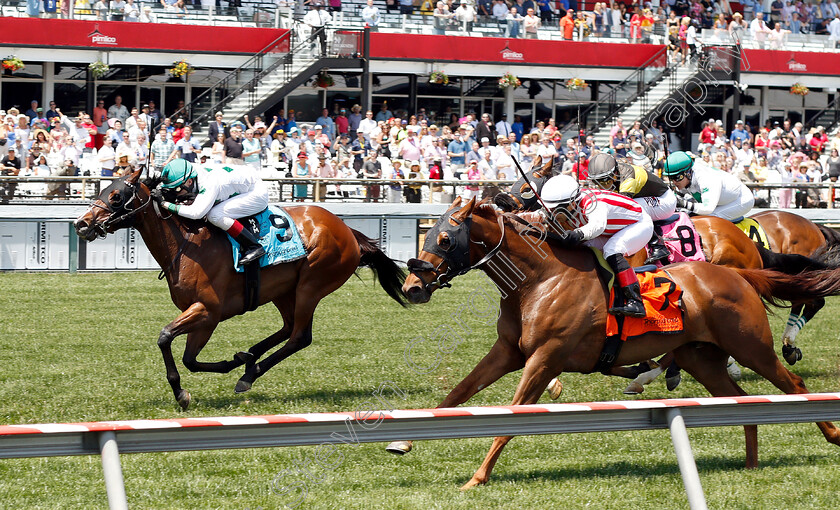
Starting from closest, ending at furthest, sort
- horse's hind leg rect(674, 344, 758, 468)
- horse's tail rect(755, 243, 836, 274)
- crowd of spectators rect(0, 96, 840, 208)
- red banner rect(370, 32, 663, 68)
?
1. horse's hind leg rect(674, 344, 758, 468)
2. horse's tail rect(755, 243, 836, 274)
3. crowd of spectators rect(0, 96, 840, 208)
4. red banner rect(370, 32, 663, 68)

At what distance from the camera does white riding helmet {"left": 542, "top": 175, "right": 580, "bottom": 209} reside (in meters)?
6.28

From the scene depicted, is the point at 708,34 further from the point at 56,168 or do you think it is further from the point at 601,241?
the point at 601,241

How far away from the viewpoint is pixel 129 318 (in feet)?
38.2

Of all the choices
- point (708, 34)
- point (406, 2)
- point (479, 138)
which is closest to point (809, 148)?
point (708, 34)

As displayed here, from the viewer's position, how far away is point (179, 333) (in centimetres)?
775

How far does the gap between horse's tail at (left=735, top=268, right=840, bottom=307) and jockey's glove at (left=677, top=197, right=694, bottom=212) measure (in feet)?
7.32

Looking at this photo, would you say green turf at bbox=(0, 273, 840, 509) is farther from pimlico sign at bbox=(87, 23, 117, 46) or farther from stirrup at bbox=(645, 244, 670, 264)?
pimlico sign at bbox=(87, 23, 117, 46)

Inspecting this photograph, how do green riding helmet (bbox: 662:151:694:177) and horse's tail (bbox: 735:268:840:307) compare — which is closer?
horse's tail (bbox: 735:268:840:307)

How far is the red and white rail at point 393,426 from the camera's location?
3.44m

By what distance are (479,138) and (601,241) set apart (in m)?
16.7

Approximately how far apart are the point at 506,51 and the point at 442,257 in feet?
72.9

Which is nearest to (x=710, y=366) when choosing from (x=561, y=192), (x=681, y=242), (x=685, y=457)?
(x=561, y=192)

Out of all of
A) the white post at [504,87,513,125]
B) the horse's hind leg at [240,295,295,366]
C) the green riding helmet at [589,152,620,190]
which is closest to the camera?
the green riding helmet at [589,152,620,190]

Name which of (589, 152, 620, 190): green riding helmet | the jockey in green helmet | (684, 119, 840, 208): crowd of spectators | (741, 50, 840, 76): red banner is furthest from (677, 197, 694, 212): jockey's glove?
(741, 50, 840, 76): red banner
